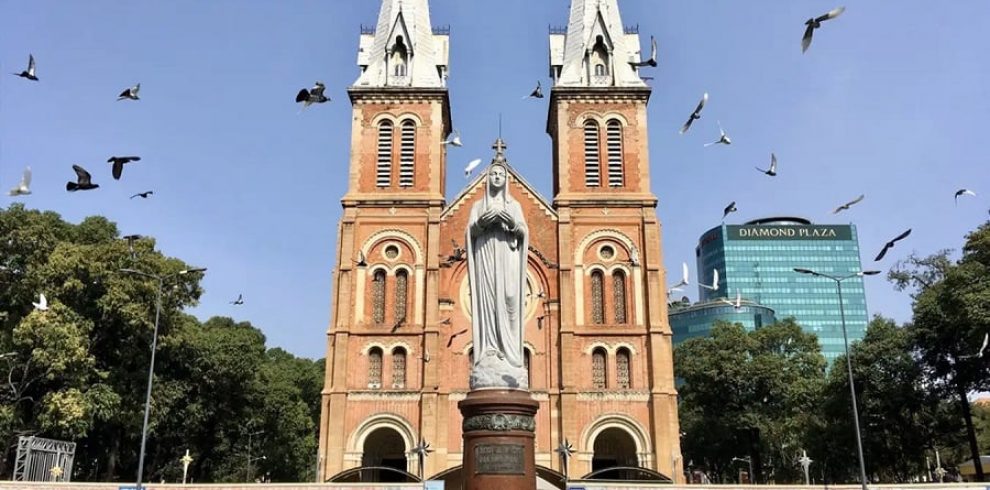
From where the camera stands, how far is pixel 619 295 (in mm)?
34500

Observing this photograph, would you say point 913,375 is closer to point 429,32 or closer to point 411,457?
point 411,457

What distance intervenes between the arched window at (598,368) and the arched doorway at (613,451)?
6.05ft

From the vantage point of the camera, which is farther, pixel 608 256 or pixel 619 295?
pixel 608 256

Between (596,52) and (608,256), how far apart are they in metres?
9.83

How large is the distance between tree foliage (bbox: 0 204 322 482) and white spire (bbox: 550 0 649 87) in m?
18.8

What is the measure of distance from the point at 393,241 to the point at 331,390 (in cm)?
667

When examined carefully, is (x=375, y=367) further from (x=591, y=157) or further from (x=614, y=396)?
(x=591, y=157)

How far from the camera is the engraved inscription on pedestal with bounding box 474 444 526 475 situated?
10695 millimetres

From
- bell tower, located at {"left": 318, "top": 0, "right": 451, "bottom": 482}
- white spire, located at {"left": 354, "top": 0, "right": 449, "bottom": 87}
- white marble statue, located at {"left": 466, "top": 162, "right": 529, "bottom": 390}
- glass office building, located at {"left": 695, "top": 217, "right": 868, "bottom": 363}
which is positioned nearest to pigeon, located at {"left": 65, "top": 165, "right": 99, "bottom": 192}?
white marble statue, located at {"left": 466, "top": 162, "right": 529, "bottom": 390}

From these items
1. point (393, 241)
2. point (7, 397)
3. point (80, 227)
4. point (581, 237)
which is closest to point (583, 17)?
point (581, 237)

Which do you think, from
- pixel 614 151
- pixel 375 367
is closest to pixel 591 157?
pixel 614 151

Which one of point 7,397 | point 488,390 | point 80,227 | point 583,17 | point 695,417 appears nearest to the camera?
point 488,390

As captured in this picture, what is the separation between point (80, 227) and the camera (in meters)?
31.4

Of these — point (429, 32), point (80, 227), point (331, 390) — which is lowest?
point (331, 390)
